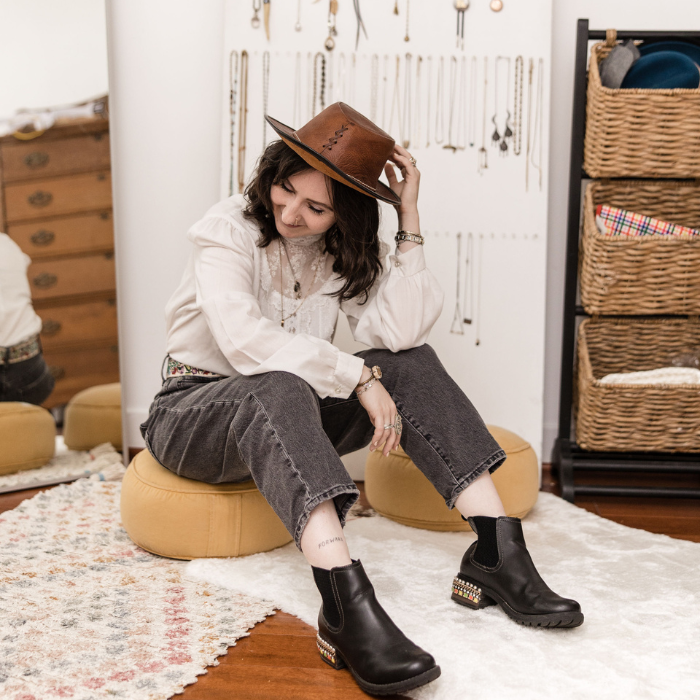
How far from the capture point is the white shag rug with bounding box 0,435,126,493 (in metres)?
2.10

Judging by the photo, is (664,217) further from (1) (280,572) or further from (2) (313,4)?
(1) (280,572)

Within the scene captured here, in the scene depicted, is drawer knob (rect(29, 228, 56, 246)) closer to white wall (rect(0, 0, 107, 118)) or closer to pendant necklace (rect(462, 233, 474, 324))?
white wall (rect(0, 0, 107, 118))

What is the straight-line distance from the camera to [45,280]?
7.04 feet

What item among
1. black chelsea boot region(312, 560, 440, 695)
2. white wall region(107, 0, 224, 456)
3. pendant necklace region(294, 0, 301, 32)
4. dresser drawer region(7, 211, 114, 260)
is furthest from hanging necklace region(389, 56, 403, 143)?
black chelsea boot region(312, 560, 440, 695)

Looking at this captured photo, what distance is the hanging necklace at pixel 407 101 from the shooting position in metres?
2.17

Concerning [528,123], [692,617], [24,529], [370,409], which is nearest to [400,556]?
[370,409]

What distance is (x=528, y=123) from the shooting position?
2.18 meters

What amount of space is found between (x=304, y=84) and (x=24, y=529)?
4.84 ft

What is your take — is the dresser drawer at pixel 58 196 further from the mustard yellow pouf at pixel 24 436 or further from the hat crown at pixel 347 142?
the hat crown at pixel 347 142

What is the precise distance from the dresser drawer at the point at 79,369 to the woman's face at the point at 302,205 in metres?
1.06

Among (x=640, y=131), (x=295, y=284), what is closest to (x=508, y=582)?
(x=295, y=284)

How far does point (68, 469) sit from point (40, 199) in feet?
2.68

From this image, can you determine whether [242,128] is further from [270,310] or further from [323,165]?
[323,165]

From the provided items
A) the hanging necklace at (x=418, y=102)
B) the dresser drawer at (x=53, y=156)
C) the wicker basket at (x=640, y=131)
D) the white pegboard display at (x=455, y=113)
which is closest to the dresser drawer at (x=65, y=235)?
the dresser drawer at (x=53, y=156)
